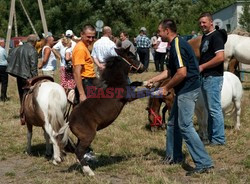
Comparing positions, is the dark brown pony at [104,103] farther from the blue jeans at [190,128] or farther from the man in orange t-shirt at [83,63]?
the blue jeans at [190,128]

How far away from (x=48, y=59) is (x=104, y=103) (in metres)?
5.19

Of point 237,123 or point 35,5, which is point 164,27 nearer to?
point 237,123

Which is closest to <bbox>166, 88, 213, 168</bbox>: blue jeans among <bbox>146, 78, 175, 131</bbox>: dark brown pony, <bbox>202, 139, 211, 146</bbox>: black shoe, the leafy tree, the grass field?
the grass field

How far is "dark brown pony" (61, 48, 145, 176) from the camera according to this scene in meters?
6.20

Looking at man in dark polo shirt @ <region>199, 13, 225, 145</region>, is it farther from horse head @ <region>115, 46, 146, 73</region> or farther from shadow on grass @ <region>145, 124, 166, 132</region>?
shadow on grass @ <region>145, 124, 166, 132</region>

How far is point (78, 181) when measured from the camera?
600 centimetres

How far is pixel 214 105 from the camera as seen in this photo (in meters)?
7.74

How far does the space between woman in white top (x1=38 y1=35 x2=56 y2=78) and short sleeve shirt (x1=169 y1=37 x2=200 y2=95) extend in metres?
5.36

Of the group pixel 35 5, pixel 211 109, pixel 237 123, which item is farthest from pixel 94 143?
pixel 35 5

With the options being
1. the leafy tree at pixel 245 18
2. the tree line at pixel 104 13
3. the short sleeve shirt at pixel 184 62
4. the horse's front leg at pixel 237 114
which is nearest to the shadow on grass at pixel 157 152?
the short sleeve shirt at pixel 184 62

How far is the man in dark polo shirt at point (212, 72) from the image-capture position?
7301mm

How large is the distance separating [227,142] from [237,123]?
4.14 feet

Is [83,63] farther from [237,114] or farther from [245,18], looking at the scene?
[245,18]

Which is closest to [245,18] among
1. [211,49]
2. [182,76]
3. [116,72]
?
[211,49]
